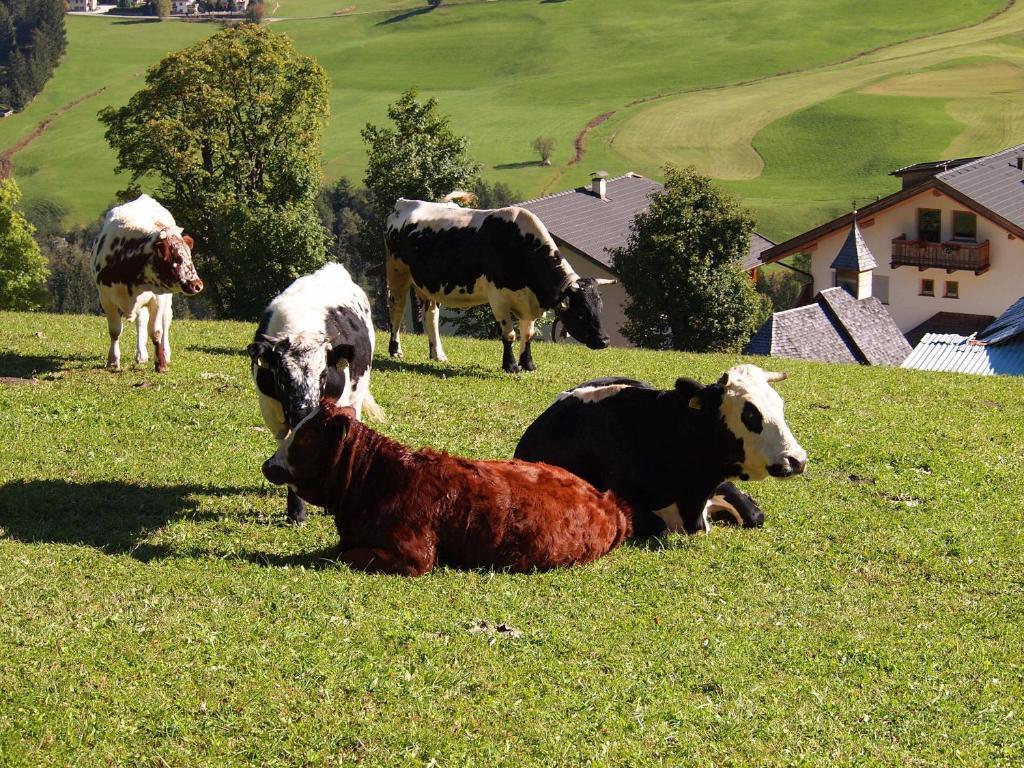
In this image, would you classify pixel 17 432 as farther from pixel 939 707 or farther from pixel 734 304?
pixel 734 304

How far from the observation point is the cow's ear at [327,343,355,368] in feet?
42.2

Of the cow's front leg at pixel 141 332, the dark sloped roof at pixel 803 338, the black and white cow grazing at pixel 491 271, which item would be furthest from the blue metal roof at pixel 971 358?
the cow's front leg at pixel 141 332

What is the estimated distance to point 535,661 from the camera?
927cm

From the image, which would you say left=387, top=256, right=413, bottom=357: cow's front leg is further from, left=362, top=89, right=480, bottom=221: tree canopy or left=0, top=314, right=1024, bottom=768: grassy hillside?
left=362, top=89, right=480, bottom=221: tree canopy

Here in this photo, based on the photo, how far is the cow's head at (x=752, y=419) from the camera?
1234 cm

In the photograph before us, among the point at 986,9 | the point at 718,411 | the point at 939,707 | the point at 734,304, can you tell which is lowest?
the point at 734,304

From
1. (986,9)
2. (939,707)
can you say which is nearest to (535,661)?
(939,707)

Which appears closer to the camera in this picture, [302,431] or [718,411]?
[302,431]

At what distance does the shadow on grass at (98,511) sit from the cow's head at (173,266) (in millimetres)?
5282

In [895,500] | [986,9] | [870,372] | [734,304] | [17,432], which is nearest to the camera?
[895,500]

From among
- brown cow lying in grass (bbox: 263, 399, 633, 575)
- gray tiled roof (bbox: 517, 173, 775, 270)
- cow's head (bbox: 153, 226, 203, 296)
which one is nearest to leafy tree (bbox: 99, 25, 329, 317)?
gray tiled roof (bbox: 517, 173, 775, 270)

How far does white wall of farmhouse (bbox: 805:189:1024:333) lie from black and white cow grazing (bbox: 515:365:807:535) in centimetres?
5987

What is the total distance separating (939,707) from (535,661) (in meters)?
2.93

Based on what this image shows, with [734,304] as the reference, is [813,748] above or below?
above
